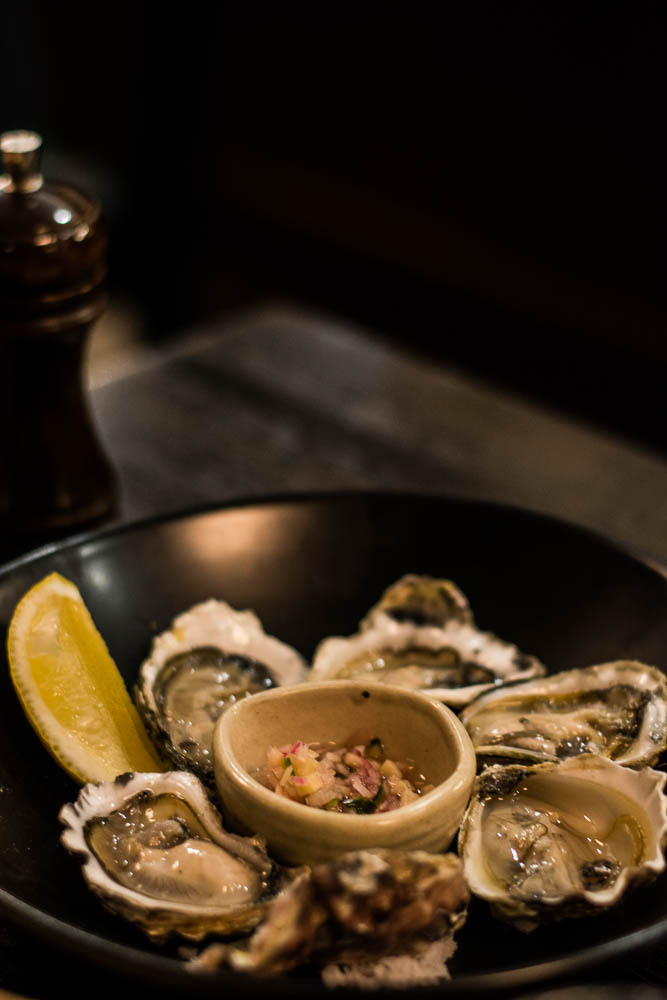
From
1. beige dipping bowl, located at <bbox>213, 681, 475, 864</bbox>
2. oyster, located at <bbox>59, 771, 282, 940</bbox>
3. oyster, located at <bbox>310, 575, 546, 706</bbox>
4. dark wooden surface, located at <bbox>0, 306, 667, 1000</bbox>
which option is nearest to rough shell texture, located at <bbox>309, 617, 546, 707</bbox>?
oyster, located at <bbox>310, 575, 546, 706</bbox>

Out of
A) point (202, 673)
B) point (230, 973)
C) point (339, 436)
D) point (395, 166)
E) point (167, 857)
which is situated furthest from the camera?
point (395, 166)

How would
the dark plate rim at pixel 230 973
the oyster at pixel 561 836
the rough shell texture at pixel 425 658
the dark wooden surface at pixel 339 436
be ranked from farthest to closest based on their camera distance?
the dark wooden surface at pixel 339 436 → the rough shell texture at pixel 425 658 → the oyster at pixel 561 836 → the dark plate rim at pixel 230 973

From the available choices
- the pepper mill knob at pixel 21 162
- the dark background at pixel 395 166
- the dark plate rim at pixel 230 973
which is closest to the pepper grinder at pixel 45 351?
the pepper mill knob at pixel 21 162

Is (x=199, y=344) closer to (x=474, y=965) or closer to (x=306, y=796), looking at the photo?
(x=306, y=796)

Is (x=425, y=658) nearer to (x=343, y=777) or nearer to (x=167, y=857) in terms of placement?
(x=343, y=777)

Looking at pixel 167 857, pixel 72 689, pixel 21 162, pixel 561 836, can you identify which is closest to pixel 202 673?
pixel 72 689

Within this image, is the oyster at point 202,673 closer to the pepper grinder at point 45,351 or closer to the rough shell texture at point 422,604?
the rough shell texture at point 422,604
